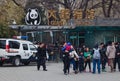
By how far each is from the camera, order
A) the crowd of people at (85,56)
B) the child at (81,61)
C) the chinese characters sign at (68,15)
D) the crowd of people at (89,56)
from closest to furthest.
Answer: the crowd of people at (89,56), the crowd of people at (85,56), the child at (81,61), the chinese characters sign at (68,15)

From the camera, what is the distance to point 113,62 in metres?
27.0

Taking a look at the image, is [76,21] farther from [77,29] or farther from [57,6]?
[57,6]

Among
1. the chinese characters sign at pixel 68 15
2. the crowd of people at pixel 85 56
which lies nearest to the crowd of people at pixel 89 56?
the crowd of people at pixel 85 56

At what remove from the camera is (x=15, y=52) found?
32812 millimetres

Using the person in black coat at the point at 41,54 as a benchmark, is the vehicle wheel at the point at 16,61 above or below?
below

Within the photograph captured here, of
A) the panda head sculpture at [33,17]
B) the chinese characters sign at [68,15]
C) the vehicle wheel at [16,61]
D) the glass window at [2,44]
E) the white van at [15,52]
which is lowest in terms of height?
the vehicle wheel at [16,61]

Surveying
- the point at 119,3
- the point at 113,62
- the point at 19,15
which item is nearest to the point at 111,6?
the point at 119,3

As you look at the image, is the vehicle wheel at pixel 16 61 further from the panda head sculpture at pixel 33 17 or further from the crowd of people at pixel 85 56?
the crowd of people at pixel 85 56

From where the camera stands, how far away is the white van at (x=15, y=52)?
32281 mm

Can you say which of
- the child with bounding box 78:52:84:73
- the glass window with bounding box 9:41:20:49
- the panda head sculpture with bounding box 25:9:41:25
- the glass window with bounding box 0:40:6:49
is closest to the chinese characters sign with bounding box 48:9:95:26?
the glass window with bounding box 9:41:20:49

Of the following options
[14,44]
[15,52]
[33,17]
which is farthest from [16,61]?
[33,17]

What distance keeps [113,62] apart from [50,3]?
22070mm

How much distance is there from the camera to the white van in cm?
3228

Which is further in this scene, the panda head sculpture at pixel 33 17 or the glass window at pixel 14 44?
the glass window at pixel 14 44
